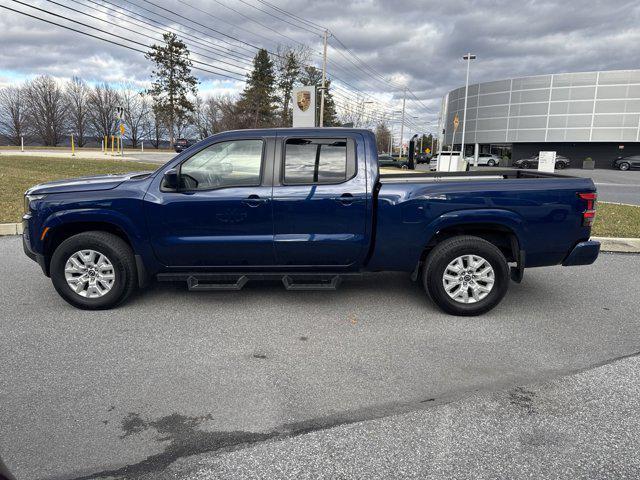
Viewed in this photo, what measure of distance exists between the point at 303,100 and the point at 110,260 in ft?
90.3

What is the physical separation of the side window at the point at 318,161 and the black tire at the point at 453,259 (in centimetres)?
120

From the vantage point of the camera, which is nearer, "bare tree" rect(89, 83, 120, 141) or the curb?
the curb

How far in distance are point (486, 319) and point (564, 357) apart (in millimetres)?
916

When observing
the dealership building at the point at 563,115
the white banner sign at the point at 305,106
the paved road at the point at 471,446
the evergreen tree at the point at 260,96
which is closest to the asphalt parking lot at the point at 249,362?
the paved road at the point at 471,446

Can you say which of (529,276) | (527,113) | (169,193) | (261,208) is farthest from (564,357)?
(527,113)

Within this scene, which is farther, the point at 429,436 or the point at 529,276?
the point at 529,276

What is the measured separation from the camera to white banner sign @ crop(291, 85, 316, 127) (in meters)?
29.6

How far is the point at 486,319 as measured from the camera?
4.59 metres

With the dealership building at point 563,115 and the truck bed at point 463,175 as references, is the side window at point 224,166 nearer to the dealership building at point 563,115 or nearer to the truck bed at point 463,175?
the truck bed at point 463,175

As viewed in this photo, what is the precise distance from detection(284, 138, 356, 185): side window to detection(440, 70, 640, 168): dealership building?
48937 mm

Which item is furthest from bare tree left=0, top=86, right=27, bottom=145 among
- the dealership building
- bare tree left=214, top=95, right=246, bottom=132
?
the dealership building

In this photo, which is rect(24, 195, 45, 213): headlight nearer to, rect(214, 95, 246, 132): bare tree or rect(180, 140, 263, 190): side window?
rect(180, 140, 263, 190): side window

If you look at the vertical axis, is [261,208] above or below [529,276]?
above

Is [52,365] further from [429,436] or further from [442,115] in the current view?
[442,115]
